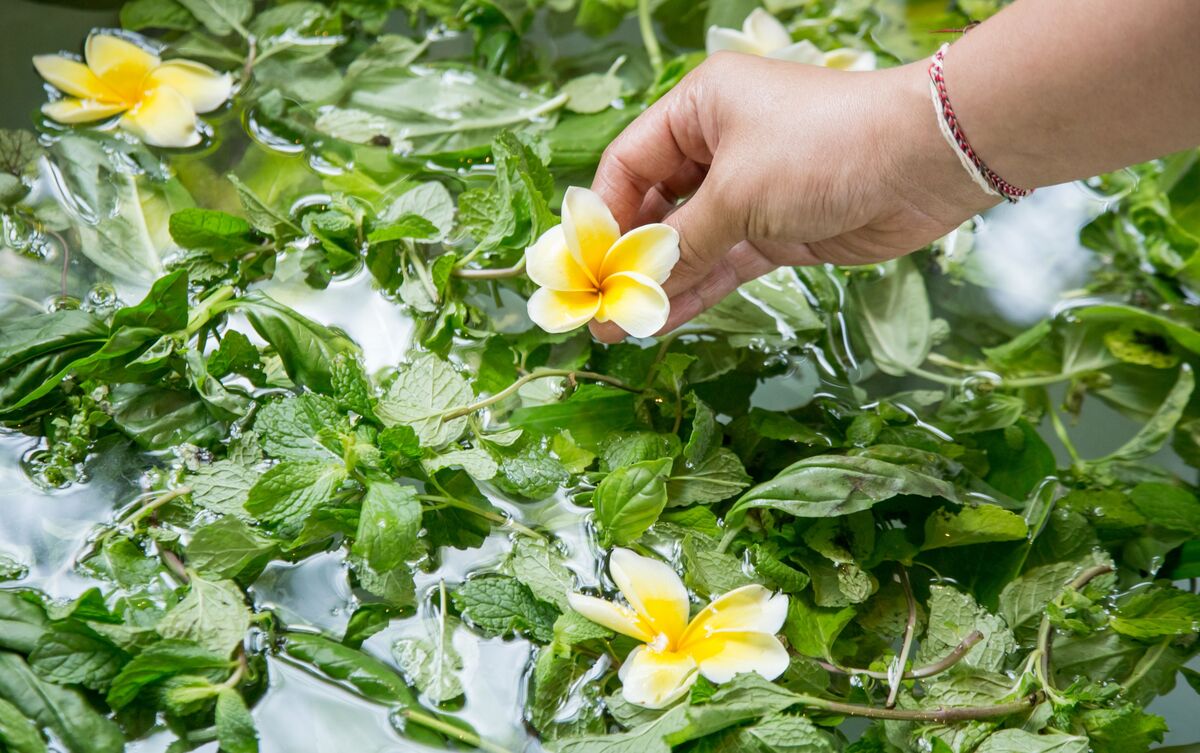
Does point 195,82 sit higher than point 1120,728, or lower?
higher

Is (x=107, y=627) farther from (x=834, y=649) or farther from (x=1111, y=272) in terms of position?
(x=1111, y=272)

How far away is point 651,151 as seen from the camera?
0.94m

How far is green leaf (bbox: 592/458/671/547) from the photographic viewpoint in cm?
83

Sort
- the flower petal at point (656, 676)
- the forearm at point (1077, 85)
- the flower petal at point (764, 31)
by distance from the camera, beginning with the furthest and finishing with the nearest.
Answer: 1. the flower petal at point (764, 31)
2. the flower petal at point (656, 676)
3. the forearm at point (1077, 85)

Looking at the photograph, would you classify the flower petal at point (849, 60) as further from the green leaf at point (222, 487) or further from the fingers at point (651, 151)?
the green leaf at point (222, 487)

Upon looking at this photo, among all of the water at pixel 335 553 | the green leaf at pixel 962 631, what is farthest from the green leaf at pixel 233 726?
the green leaf at pixel 962 631

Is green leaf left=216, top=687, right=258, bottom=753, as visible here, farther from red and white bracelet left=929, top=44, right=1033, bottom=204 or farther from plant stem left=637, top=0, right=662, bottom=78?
plant stem left=637, top=0, right=662, bottom=78

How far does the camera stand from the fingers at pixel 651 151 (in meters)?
0.91

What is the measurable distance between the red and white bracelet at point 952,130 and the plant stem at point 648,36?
1.89 ft

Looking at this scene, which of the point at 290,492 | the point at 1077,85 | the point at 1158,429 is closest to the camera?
the point at 1077,85

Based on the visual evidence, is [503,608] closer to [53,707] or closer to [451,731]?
[451,731]

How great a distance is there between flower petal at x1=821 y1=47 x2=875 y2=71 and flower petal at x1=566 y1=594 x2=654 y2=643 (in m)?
0.77

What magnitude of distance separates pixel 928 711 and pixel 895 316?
1.60 feet

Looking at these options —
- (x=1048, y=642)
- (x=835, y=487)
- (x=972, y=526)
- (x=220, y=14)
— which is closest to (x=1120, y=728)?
(x=1048, y=642)
